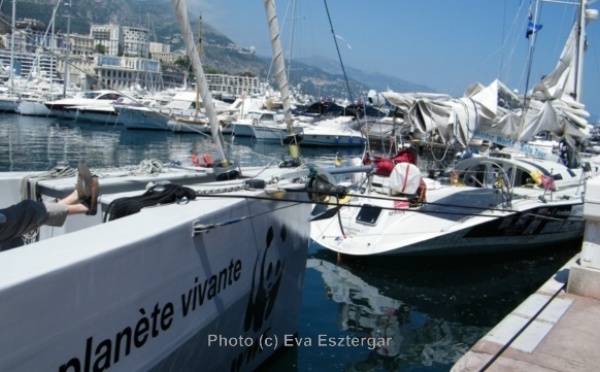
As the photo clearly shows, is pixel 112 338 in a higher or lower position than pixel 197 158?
lower

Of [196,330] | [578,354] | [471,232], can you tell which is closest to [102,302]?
[196,330]

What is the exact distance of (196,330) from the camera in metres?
4.14

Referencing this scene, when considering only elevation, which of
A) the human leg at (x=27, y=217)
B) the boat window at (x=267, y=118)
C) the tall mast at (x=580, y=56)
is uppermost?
the tall mast at (x=580, y=56)

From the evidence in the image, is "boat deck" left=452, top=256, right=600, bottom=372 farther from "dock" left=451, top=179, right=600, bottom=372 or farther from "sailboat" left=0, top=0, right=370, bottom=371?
"sailboat" left=0, top=0, right=370, bottom=371

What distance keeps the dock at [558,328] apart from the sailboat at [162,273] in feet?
6.22

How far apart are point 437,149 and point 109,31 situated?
505 feet

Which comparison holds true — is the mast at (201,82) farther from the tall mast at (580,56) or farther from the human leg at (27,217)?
the tall mast at (580,56)

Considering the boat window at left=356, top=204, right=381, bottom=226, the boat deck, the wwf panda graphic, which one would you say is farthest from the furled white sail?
the wwf panda graphic

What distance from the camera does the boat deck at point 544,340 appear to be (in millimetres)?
4281

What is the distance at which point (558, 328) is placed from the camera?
16.4 feet

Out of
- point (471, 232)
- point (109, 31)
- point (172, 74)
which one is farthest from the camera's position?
point (109, 31)

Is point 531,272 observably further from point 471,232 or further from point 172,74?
point 172,74

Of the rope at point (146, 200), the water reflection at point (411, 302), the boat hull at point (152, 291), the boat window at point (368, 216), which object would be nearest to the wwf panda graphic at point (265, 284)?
the boat hull at point (152, 291)

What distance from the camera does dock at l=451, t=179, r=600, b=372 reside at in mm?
4312
